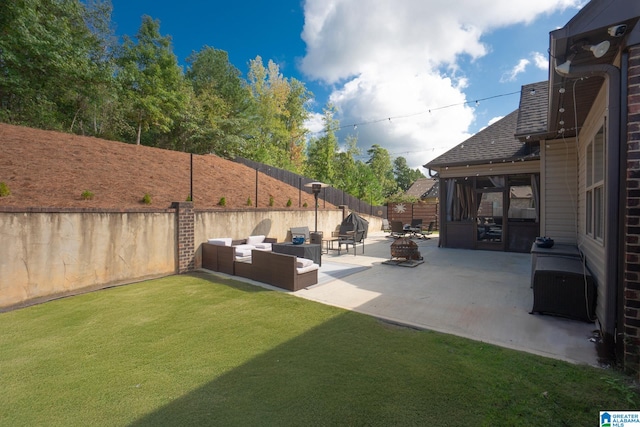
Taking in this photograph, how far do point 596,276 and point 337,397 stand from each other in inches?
138

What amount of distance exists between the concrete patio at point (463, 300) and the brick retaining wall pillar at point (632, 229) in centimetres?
32

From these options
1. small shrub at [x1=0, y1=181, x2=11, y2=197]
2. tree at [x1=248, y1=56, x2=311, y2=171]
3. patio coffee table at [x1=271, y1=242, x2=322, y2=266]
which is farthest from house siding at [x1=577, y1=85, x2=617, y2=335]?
tree at [x1=248, y1=56, x2=311, y2=171]

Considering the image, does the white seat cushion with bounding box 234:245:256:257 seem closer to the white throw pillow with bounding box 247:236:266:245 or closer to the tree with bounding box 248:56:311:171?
the white throw pillow with bounding box 247:236:266:245

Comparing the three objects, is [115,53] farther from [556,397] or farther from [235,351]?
[556,397]

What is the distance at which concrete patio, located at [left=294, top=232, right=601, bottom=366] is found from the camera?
117 inches

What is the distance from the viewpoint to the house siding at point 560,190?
5348 mm

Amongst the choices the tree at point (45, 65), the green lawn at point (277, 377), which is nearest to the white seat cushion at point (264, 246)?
the green lawn at point (277, 377)

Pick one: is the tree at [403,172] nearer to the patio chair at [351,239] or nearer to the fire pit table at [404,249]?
the patio chair at [351,239]

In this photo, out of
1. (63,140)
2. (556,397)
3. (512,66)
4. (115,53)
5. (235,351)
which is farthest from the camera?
(115,53)

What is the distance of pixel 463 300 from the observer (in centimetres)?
426

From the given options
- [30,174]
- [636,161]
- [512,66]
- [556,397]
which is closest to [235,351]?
[556,397]

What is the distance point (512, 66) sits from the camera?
7969 millimetres

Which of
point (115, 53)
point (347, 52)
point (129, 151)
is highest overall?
point (115, 53)

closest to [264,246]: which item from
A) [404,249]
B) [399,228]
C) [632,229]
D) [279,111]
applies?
[404,249]
